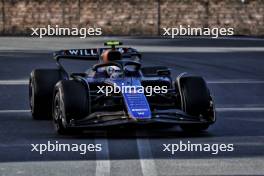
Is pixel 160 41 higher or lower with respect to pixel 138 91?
lower

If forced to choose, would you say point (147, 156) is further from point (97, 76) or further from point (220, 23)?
point (220, 23)

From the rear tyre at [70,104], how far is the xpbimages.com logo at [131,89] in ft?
1.45

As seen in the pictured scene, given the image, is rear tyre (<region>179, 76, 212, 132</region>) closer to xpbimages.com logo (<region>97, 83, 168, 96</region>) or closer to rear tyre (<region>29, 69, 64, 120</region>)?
xpbimages.com logo (<region>97, 83, 168, 96</region>)

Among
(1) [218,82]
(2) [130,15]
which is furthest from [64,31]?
(1) [218,82]

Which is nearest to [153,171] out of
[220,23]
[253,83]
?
[253,83]

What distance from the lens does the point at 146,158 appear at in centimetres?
1182

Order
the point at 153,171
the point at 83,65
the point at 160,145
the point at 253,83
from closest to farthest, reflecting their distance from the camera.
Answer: the point at 153,171, the point at 160,145, the point at 253,83, the point at 83,65

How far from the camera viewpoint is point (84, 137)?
1355 centimetres

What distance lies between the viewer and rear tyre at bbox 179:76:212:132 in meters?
13.9

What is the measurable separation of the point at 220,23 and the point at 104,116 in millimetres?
38911

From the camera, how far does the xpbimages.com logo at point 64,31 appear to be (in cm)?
4906

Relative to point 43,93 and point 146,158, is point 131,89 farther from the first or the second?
point 146,158

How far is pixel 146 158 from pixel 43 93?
160 inches

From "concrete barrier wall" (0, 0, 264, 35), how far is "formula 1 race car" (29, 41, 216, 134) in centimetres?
3638
